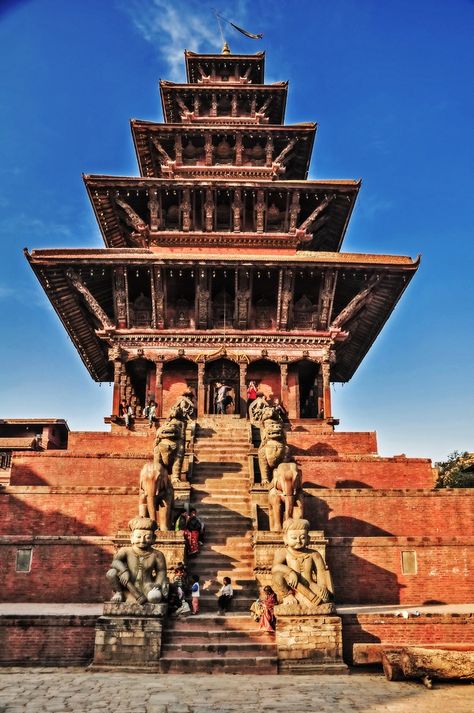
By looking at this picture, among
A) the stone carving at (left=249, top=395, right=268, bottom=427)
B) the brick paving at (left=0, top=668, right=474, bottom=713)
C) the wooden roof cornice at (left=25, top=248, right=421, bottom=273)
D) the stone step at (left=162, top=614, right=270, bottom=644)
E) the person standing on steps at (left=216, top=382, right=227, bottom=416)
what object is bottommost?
the brick paving at (left=0, top=668, right=474, bottom=713)

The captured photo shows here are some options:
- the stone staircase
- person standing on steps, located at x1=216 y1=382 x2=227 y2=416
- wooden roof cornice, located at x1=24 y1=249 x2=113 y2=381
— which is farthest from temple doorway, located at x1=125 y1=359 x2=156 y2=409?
the stone staircase

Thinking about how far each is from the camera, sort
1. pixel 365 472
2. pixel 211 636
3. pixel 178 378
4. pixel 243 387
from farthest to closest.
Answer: pixel 178 378
pixel 243 387
pixel 365 472
pixel 211 636

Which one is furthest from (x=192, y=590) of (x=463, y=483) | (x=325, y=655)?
(x=463, y=483)

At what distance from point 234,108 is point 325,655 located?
85.9ft

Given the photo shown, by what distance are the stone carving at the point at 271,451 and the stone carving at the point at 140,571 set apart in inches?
184

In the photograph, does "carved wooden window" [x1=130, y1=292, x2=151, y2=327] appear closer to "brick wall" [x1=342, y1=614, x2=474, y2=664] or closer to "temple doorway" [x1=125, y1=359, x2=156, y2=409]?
"temple doorway" [x1=125, y1=359, x2=156, y2=409]

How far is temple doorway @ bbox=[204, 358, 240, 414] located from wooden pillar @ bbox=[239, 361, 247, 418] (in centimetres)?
67

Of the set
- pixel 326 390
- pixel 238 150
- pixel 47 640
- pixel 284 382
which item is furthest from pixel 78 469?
pixel 238 150

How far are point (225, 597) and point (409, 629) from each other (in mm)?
3101

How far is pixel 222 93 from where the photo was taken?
96.5 ft

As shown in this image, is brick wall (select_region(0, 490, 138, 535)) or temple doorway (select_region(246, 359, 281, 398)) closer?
brick wall (select_region(0, 490, 138, 535))

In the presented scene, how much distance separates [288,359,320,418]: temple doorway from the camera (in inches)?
900

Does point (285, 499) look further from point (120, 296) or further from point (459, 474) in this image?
point (459, 474)

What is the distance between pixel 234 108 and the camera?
96.4ft
